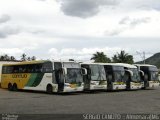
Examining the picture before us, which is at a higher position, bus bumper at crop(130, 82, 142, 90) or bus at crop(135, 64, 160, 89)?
bus at crop(135, 64, 160, 89)

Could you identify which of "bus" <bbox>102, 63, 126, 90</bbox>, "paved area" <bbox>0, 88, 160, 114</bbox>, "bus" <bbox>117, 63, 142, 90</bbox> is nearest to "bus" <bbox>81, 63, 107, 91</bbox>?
"bus" <bbox>102, 63, 126, 90</bbox>

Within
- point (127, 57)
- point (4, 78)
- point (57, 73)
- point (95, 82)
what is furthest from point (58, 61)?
point (127, 57)

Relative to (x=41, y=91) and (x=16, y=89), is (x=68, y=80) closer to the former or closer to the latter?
(x=41, y=91)

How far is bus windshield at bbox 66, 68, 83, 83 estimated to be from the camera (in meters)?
30.0

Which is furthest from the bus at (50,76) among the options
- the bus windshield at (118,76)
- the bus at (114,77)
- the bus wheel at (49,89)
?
the bus windshield at (118,76)

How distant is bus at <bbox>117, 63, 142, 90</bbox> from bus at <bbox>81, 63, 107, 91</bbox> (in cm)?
386

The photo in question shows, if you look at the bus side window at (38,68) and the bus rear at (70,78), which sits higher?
the bus side window at (38,68)

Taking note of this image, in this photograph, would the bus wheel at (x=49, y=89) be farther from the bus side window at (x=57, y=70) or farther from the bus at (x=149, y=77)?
the bus at (x=149, y=77)

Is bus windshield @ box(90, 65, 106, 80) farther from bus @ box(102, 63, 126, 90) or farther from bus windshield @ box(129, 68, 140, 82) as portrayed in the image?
bus windshield @ box(129, 68, 140, 82)

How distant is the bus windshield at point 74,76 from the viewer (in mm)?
29981

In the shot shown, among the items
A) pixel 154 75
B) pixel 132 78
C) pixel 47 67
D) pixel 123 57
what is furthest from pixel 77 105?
pixel 123 57

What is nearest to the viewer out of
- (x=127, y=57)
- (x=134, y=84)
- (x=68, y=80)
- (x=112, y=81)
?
(x=68, y=80)

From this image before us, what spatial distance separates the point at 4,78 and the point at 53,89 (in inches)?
378

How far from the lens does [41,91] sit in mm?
34000
